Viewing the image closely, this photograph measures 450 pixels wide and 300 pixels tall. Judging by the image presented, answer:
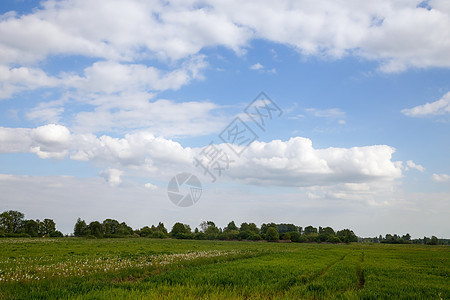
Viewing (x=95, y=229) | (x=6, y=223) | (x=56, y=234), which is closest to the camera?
(x=6, y=223)

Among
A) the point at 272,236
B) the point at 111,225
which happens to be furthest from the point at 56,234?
the point at 272,236

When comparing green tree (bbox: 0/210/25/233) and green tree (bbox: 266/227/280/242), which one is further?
green tree (bbox: 266/227/280/242)

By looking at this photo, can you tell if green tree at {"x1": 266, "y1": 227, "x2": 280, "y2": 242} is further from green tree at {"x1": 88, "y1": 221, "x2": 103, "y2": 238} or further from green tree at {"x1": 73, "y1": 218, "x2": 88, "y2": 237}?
green tree at {"x1": 73, "y1": 218, "x2": 88, "y2": 237}

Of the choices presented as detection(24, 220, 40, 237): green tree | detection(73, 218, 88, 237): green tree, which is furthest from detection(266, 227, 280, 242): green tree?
detection(24, 220, 40, 237): green tree

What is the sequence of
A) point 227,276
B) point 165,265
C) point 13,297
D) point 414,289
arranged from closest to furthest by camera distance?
point 13,297
point 414,289
point 227,276
point 165,265

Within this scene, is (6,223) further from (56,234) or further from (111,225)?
(111,225)

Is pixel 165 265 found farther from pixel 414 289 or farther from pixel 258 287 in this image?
pixel 414 289

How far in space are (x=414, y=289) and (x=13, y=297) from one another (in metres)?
15.3

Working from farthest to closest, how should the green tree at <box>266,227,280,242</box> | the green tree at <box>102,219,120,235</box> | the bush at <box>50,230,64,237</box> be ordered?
1. the green tree at <box>102,219,120,235</box>
2. the green tree at <box>266,227,280,242</box>
3. the bush at <box>50,230,64,237</box>

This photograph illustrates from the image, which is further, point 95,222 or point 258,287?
point 95,222

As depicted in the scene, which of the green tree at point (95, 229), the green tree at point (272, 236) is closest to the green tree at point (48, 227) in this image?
the green tree at point (95, 229)

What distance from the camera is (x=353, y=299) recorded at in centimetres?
1002

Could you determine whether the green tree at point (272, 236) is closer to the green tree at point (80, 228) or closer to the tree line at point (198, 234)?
the tree line at point (198, 234)

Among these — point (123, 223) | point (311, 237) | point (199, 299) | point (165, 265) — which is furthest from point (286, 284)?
point (123, 223)
